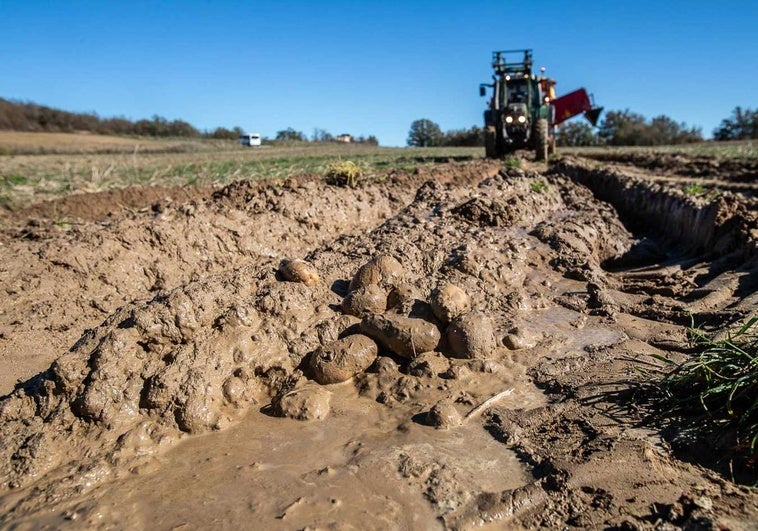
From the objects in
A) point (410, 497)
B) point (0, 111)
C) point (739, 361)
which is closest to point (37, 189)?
point (410, 497)

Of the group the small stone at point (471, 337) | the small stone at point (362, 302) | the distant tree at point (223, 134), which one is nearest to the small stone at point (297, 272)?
the small stone at point (362, 302)

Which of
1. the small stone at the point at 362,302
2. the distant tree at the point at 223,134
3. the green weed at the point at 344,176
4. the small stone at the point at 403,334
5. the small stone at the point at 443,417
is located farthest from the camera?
the distant tree at the point at 223,134

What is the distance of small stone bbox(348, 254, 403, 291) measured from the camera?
156 inches

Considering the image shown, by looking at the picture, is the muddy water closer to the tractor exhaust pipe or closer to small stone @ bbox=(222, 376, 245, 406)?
small stone @ bbox=(222, 376, 245, 406)

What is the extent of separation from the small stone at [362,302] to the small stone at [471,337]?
538 mm

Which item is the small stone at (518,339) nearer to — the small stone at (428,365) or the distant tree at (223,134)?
the small stone at (428,365)

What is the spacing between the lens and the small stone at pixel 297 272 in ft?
12.5

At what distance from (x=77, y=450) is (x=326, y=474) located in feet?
4.25

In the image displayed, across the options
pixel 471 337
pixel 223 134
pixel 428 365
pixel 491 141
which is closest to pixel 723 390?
pixel 471 337

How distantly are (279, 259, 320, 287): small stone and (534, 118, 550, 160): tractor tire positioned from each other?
1299cm

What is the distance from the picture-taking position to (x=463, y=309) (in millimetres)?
3717

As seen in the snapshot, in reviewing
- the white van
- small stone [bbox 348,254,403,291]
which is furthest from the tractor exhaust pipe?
the white van

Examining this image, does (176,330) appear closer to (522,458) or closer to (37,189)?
(522,458)

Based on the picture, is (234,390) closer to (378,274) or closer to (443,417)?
(443,417)
